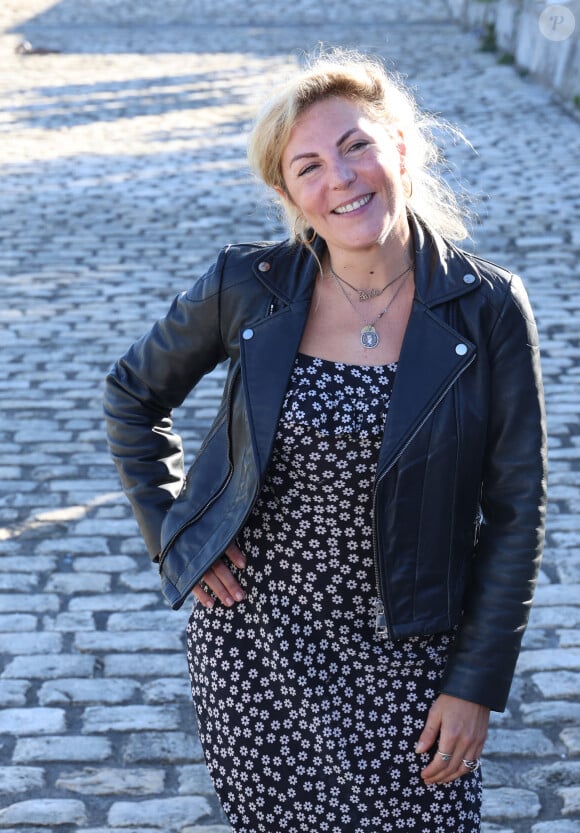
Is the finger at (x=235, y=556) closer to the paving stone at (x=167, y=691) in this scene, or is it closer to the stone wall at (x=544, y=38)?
the paving stone at (x=167, y=691)

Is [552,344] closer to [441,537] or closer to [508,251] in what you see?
[508,251]

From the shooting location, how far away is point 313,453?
7.99 feet

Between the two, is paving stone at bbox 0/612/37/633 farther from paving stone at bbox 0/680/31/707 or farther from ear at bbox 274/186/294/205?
ear at bbox 274/186/294/205

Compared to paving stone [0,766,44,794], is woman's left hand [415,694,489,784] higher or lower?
higher

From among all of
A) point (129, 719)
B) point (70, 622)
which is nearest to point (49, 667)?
point (70, 622)

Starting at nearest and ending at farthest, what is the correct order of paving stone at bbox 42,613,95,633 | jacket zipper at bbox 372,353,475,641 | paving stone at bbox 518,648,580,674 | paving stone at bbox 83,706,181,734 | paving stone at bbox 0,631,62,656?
jacket zipper at bbox 372,353,475,641
paving stone at bbox 83,706,181,734
paving stone at bbox 518,648,580,674
paving stone at bbox 0,631,62,656
paving stone at bbox 42,613,95,633

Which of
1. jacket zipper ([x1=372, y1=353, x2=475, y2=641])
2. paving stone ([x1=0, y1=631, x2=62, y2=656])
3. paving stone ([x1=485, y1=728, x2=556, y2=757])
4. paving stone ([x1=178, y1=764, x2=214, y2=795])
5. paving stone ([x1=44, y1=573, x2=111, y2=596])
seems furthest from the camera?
paving stone ([x1=44, y1=573, x2=111, y2=596])

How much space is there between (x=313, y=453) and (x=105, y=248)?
7703 millimetres

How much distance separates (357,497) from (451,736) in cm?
55

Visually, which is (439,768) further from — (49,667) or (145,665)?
(49,667)

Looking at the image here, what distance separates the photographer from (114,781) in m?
3.77

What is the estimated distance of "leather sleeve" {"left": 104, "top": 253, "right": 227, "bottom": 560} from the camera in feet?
8.80

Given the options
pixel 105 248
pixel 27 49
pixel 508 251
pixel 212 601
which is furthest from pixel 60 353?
pixel 27 49

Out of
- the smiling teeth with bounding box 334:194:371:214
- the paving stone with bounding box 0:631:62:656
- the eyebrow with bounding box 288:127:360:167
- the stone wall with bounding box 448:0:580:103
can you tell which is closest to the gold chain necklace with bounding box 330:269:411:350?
the smiling teeth with bounding box 334:194:371:214
